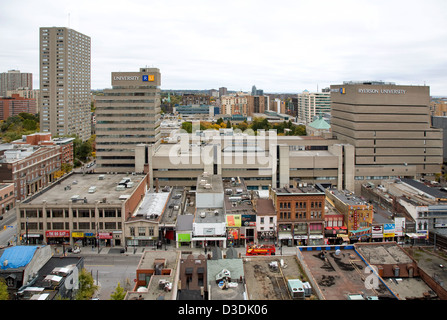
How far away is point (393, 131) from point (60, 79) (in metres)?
82.1

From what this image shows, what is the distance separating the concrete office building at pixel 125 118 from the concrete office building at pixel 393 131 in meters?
37.3

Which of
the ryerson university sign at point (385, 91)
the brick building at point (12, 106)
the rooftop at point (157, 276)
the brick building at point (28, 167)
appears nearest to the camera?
the rooftop at point (157, 276)

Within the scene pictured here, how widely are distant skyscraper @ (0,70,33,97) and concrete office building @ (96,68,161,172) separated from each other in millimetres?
130157

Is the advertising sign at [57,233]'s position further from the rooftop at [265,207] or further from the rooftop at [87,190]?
the rooftop at [265,207]

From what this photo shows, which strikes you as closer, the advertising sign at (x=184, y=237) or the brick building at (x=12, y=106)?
the advertising sign at (x=184, y=237)

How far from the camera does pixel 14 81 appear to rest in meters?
182

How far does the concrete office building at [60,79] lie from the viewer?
102125 millimetres

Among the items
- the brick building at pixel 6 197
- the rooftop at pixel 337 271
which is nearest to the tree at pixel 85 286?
the rooftop at pixel 337 271

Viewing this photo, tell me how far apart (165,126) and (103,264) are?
9189cm

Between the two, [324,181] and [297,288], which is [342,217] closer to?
[324,181]

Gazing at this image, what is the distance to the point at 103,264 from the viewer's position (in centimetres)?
3944

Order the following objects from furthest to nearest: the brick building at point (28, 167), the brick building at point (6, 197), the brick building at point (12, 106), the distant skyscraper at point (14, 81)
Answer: the distant skyscraper at point (14, 81) < the brick building at point (12, 106) < the brick building at point (28, 167) < the brick building at point (6, 197)

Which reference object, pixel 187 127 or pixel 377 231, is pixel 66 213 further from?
pixel 187 127
